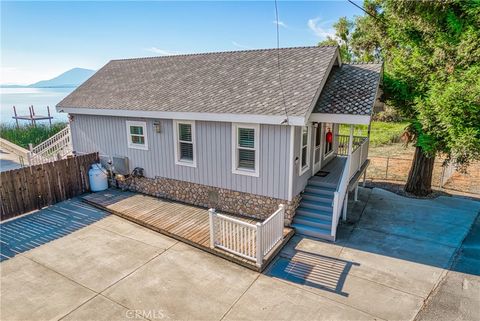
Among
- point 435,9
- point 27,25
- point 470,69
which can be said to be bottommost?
point 470,69

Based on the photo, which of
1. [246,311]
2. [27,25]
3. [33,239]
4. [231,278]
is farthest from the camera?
[27,25]

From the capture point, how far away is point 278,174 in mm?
7617

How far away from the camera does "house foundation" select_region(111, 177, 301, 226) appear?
804 cm

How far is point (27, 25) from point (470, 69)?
60.7ft

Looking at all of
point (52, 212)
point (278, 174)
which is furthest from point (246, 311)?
point (52, 212)

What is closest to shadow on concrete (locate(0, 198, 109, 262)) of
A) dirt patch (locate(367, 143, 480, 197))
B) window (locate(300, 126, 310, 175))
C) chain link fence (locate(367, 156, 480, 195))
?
window (locate(300, 126, 310, 175))

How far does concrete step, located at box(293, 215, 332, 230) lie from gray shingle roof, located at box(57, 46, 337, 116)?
3115 mm

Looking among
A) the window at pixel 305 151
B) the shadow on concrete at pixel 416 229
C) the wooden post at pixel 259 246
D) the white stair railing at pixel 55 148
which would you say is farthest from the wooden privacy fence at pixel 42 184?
the shadow on concrete at pixel 416 229

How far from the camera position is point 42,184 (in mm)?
9125

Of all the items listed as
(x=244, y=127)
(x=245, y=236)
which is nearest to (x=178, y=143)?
(x=244, y=127)

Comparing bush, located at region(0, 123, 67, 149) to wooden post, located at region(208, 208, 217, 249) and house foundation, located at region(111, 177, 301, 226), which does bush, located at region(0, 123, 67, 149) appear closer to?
house foundation, located at region(111, 177, 301, 226)

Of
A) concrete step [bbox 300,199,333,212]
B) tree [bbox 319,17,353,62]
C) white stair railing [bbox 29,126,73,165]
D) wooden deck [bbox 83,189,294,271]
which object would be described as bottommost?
wooden deck [bbox 83,189,294,271]

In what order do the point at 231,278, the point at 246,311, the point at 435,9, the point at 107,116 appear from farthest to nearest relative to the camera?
the point at 107,116
the point at 435,9
the point at 231,278
the point at 246,311

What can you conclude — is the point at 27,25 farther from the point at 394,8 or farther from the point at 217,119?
the point at 394,8
